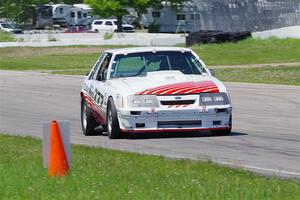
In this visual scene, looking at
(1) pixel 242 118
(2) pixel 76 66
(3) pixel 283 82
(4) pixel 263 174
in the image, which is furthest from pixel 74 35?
(4) pixel 263 174

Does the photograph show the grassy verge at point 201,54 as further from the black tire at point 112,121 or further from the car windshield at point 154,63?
the black tire at point 112,121

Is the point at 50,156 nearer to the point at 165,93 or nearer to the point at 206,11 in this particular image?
A: the point at 165,93

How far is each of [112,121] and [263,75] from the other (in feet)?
69.3

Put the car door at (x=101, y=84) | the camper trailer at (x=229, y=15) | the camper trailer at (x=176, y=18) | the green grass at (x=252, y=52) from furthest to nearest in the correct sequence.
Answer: the camper trailer at (x=176, y=18), the camper trailer at (x=229, y=15), the green grass at (x=252, y=52), the car door at (x=101, y=84)

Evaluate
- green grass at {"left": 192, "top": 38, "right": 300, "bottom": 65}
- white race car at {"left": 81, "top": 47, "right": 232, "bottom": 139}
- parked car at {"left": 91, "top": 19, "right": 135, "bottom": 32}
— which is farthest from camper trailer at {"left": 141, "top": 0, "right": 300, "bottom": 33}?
white race car at {"left": 81, "top": 47, "right": 232, "bottom": 139}

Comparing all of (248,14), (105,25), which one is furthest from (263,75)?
(105,25)

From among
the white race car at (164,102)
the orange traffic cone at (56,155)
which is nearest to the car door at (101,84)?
the white race car at (164,102)

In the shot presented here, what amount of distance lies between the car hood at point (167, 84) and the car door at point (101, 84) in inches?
11.9

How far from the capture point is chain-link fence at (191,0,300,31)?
242ft

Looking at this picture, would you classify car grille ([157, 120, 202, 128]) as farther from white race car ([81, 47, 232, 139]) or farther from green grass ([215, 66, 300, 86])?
green grass ([215, 66, 300, 86])

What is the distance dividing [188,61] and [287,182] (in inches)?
273

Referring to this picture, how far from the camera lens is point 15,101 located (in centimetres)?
2712

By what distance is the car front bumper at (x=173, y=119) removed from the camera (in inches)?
617

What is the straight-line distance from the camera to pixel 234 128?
18094 mm
